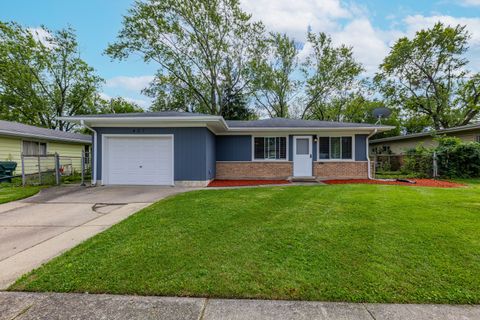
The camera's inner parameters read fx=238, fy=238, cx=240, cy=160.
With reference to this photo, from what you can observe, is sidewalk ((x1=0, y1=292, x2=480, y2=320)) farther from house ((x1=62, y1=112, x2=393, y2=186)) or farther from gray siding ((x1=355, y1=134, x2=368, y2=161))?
gray siding ((x1=355, y1=134, x2=368, y2=161))

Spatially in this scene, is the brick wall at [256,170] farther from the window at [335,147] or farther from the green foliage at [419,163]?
the green foliage at [419,163]

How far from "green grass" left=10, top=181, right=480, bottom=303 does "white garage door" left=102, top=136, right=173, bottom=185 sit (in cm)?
463

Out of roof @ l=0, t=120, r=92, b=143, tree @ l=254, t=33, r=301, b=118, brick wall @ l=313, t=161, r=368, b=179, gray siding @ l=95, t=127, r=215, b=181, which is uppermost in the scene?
tree @ l=254, t=33, r=301, b=118

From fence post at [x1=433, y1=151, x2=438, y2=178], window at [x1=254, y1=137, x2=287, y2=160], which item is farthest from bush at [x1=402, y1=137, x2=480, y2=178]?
window at [x1=254, y1=137, x2=287, y2=160]

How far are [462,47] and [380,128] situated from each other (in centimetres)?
1763

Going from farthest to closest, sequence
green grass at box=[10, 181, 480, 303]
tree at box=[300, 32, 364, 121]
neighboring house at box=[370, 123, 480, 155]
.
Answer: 1. tree at box=[300, 32, 364, 121]
2. neighboring house at box=[370, 123, 480, 155]
3. green grass at box=[10, 181, 480, 303]

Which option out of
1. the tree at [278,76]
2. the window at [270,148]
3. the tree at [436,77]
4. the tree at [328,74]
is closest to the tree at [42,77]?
the tree at [278,76]

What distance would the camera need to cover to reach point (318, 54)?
78.9 ft

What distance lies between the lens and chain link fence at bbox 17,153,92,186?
31.2 feet

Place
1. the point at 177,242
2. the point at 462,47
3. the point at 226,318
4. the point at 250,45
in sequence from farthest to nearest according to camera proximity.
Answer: the point at 250,45 → the point at 462,47 → the point at 177,242 → the point at 226,318

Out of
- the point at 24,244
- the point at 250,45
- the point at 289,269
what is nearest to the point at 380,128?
the point at 289,269

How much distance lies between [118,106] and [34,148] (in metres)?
15.5

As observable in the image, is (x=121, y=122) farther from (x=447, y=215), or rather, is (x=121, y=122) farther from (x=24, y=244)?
(x=447, y=215)

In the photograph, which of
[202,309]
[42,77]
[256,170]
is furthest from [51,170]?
[42,77]
